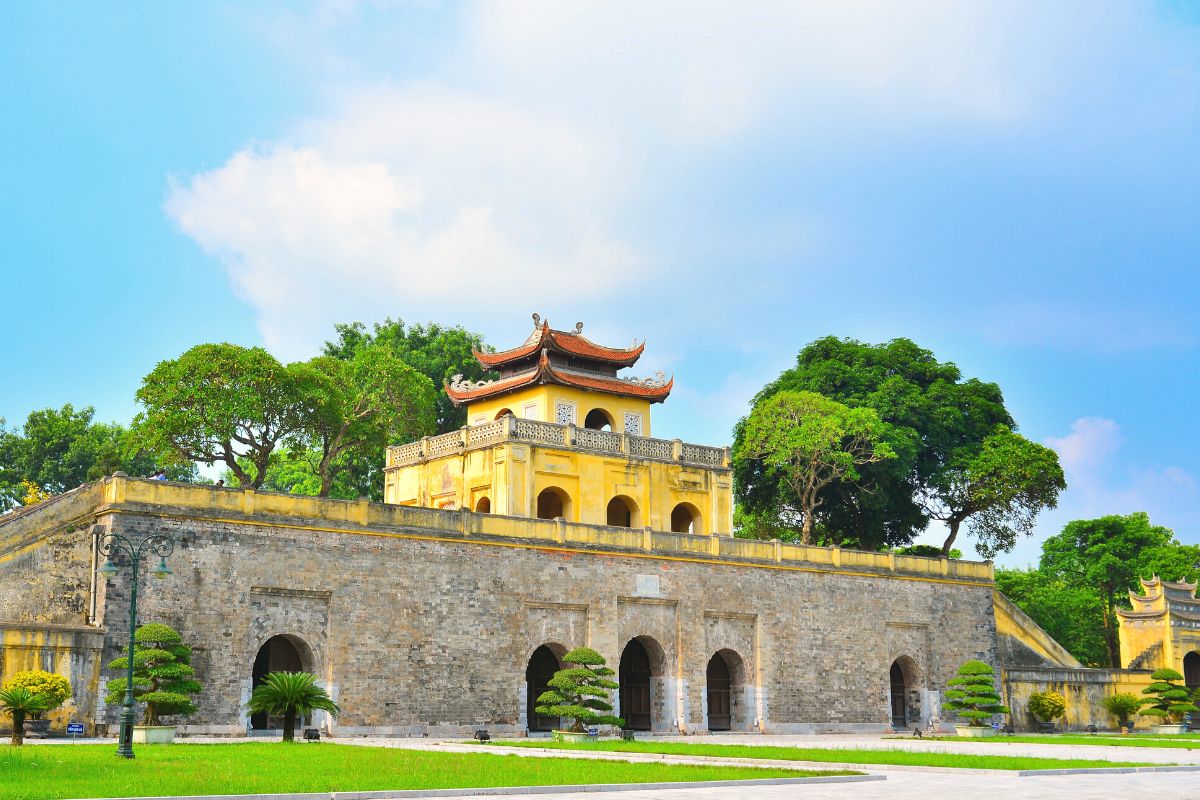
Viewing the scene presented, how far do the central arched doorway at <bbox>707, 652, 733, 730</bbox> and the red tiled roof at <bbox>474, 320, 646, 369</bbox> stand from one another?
10975mm

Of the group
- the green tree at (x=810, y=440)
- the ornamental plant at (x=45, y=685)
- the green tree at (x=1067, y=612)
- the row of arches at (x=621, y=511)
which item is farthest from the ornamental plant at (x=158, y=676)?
the green tree at (x=1067, y=612)

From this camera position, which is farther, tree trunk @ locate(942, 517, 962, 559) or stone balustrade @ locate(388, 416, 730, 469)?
tree trunk @ locate(942, 517, 962, 559)

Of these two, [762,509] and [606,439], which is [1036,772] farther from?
[762,509]

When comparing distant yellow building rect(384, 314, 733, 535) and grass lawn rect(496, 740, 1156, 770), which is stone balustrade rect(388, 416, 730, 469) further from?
grass lawn rect(496, 740, 1156, 770)

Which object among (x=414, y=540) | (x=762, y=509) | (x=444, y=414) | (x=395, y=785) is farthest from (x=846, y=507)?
(x=395, y=785)

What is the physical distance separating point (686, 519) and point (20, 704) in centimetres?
2341

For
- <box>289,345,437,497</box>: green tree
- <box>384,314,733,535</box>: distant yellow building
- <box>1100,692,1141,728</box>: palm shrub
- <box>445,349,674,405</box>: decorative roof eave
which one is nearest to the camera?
<box>384,314,733,535</box>: distant yellow building

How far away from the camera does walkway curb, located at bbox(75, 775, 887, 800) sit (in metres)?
14.1

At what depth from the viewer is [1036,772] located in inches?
761

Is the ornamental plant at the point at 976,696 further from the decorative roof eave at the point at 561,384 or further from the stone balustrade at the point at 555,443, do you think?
the decorative roof eave at the point at 561,384

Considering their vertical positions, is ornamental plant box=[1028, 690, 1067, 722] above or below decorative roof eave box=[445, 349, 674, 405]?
below

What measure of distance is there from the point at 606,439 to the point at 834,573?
8290 millimetres

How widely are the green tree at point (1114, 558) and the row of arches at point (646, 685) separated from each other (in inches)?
1128

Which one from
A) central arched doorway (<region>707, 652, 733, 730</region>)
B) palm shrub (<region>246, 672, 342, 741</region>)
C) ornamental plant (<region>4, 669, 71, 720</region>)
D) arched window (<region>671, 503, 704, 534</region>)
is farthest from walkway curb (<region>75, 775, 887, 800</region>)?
arched window (<region>671, 503, 704, 534</region>)
